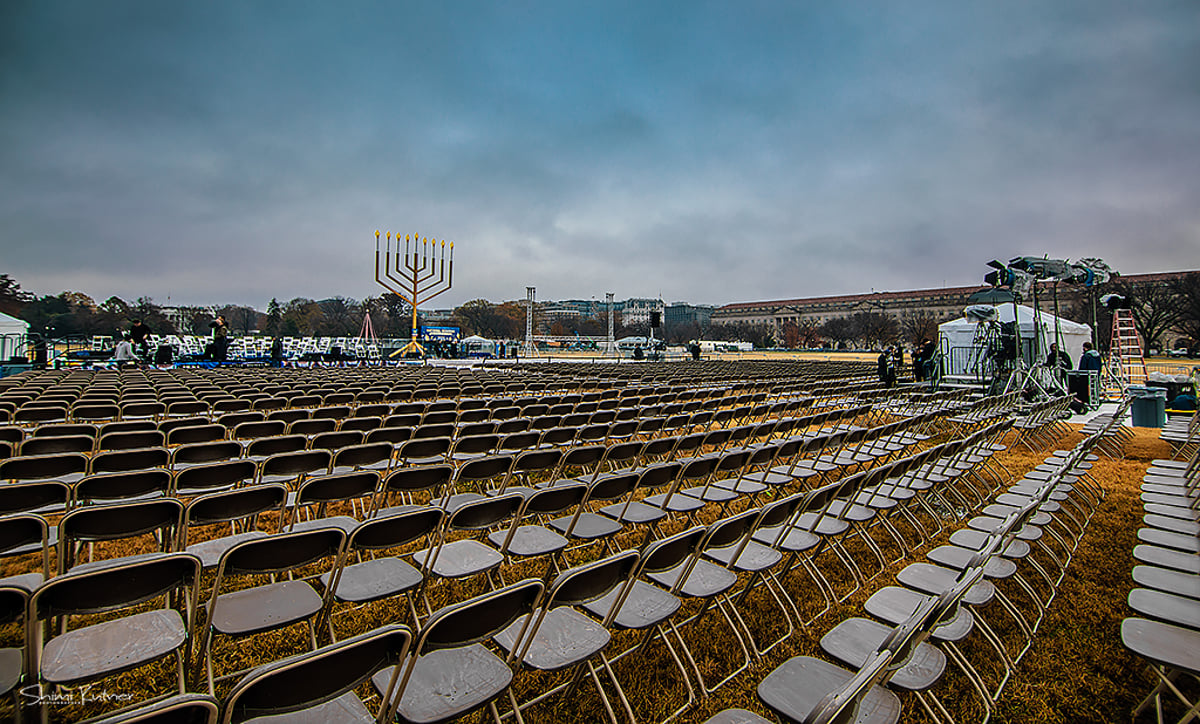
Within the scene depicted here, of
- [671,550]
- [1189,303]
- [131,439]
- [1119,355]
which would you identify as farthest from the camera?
[1189,303]

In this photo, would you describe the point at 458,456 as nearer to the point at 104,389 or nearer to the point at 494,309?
the point at 104,389

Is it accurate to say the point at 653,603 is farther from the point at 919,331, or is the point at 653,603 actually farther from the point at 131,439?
the point at 919,331

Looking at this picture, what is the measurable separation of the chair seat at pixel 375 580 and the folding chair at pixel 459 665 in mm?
526

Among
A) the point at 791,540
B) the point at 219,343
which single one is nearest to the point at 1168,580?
the point at 791,540

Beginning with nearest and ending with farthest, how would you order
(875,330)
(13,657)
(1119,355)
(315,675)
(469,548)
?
(315,675)
(13,657)
(469,548)
(1119,355)
(875,330)

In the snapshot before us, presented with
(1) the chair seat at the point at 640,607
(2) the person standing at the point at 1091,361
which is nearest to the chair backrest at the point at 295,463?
(1) the chair seat at the point at 640,607

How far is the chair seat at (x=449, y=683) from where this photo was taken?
1563mm

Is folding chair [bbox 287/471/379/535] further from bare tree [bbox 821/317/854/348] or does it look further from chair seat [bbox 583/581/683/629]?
bare tree [bbox 821/317/854/348]

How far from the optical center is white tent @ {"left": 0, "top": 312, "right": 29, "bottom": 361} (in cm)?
1667

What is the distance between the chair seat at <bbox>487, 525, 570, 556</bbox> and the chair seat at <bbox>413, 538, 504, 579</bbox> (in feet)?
0.58

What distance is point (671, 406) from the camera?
23.9ft

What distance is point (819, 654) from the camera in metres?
2.59

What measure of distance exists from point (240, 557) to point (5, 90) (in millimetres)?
29317

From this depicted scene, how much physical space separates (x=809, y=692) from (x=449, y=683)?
1190 millimetres
